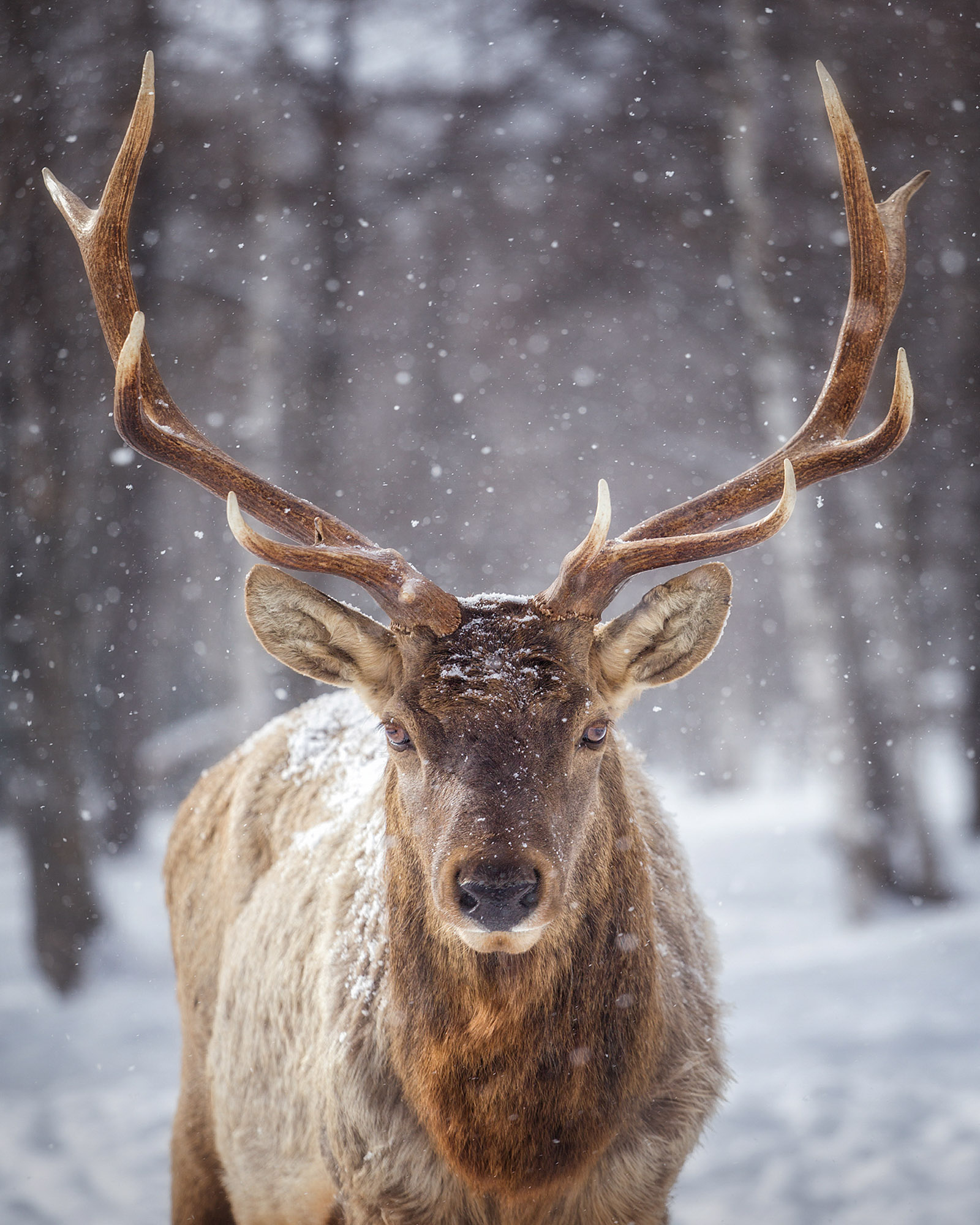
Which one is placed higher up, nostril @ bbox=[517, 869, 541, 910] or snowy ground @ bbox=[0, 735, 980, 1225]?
nostril @ bbox=[517, 869, 541, 910]

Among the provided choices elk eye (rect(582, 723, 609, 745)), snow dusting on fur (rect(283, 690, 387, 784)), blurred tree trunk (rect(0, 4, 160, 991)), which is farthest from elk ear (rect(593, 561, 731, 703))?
blurred tree trunk (rect(0, 4, 160, 991))

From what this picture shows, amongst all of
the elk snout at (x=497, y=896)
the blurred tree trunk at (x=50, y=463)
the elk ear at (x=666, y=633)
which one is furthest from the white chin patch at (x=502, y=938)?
the blurred tree trunk at (x=50, y=463)

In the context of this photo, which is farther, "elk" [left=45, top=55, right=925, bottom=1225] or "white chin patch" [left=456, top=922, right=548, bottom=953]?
"elk" [left=45, top=55, right=925, bottom=1225]

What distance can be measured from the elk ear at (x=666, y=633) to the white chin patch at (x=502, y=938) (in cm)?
73

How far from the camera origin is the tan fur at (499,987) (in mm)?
2139

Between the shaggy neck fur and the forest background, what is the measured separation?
512 cm

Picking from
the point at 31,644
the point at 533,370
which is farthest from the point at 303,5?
the point at 31,644

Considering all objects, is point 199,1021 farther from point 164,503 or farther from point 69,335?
point 164,503

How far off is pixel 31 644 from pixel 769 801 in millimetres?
10912

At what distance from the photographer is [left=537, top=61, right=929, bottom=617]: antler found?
7.87 feet

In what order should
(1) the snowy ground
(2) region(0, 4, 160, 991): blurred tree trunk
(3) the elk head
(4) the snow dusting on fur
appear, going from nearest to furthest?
(3) the elk head < (4) the snow dusting on fur < (1) the snowy ground < (2) region(0, 4, 160, 991): blurred tree trunk

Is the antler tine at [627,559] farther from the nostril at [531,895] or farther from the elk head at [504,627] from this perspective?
the nostril at [531,895]

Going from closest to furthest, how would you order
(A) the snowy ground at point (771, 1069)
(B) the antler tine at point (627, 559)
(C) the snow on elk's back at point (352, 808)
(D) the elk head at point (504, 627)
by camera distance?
(D) the elk head at point (504, 627) < (B) the antler tine at point (627, 559) < (C) the snow on elk's back at point (352, 808) < (A) the snowy ground at point (771, 1069)

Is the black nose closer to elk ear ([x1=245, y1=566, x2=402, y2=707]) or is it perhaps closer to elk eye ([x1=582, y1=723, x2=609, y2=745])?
elk eye ([x1=582, y1=723, x2=609, y2=745])
